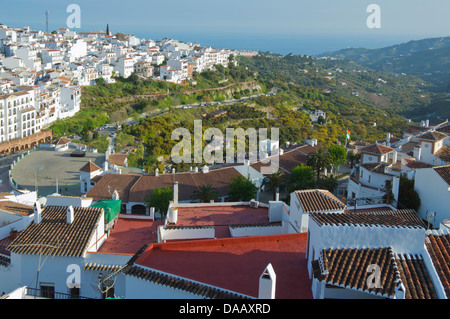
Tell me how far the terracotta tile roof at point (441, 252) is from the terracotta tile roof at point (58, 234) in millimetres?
7359

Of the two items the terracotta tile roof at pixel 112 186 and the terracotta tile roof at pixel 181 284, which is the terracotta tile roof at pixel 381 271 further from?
the terracotta tile roof at pixel 112 186

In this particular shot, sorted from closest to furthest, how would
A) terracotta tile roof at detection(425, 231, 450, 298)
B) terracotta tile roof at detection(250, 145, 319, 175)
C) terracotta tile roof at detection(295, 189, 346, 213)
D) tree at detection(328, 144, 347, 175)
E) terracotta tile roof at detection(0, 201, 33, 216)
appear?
terracotta tile roof at detection(425, 231, 450, 298) < terracotta tile roof at detection(295, 189, 346, 213) < terracotta tile roof at detection(0, 201, 33, 216) < tree at detection(328, 144, 347, 175) < terracotta tile roof at detection(250, 145, 319, 175)

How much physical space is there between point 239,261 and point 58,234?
15.7 ft

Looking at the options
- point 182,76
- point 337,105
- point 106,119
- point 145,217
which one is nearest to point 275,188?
point 145,217

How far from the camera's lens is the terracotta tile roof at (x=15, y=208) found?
514 inches

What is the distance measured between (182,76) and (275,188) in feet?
147

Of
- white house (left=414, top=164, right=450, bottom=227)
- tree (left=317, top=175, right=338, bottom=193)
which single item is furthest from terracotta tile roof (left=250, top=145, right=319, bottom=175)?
white house (left=414, top=164, right=450, bottom=227)

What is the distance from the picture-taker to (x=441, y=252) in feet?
27.2

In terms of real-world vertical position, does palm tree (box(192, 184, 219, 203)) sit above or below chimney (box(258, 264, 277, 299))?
below

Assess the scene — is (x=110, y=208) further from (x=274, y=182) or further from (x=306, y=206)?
(x=274, y=182)

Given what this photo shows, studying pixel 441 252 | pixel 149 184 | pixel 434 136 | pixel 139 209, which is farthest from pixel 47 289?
pixel 434 136

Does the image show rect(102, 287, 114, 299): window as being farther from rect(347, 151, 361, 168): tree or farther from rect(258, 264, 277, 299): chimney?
rect(347, 151, 361, 168): tree

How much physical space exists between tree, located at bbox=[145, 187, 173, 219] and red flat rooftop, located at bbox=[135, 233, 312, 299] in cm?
1110

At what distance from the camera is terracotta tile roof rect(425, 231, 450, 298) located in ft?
25.0
